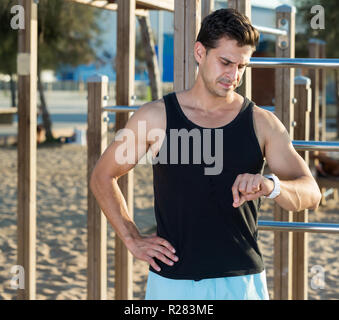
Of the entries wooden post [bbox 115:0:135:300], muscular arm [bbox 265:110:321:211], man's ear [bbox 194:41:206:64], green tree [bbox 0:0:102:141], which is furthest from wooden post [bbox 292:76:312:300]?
green tree [bbox 0:0:102:141]

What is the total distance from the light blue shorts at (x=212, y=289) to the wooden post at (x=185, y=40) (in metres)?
0.86

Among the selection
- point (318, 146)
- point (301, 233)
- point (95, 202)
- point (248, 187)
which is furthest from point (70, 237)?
point (248, 187)

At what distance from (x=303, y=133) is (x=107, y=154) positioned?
1.98m

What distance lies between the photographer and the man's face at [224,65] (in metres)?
1.87

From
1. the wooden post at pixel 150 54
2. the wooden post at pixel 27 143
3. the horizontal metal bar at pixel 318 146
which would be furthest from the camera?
the wooden post at pixel 150 54

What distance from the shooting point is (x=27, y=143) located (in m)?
3.38

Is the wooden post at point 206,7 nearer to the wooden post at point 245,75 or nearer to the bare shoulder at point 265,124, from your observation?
the wooden post at point 245,75

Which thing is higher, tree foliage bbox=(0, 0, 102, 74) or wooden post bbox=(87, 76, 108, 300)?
tree foliage bbox=(0, 0, 102, 74)

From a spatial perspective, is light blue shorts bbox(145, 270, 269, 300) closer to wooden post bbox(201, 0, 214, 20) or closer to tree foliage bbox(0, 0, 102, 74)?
wooden post bbox(201, 0, 214, 20)

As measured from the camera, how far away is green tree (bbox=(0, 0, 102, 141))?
13.9 m

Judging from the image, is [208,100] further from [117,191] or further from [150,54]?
[150,54]

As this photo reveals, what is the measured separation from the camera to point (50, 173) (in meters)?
10.6

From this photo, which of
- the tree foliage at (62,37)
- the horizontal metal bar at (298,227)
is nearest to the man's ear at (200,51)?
the horizontal metal bar at (298,227)

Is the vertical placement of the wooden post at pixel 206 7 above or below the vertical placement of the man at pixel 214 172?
above
